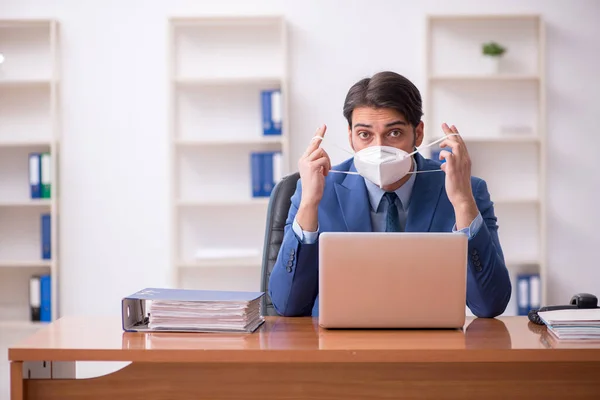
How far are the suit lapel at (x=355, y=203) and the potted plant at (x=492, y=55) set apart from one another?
236cm

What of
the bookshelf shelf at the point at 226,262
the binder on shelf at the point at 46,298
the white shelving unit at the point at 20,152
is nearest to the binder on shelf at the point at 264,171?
the bookshelf shelf at the point at 226,262

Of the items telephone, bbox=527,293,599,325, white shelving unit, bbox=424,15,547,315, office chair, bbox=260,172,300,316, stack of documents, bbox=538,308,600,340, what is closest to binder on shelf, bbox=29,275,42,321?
office chair, bbox=260,172,300,316

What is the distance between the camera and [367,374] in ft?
4.58

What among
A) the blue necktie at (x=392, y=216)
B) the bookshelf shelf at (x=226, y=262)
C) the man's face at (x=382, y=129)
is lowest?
the bookshelf shelf at (x=226, y=262)

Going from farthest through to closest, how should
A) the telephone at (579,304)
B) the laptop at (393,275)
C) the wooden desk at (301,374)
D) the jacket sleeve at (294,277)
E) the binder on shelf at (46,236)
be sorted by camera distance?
the binder on shelf at (46,236), the jacket sleeve at (294,277), the telephone at (579,304), the laptop at (393,275), the wooden desk at (301,374)

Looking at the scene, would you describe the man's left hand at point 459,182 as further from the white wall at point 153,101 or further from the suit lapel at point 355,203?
the white wall at point 153,101

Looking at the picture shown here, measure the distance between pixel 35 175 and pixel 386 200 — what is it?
2.74m

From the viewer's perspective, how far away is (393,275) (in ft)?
4.87

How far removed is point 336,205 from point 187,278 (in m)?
2.35

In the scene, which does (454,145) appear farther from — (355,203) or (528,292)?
(528,292)

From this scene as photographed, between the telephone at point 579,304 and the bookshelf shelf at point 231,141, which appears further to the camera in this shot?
the bookshelf shelf at point 231,141

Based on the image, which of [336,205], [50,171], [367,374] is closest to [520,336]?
[367,374]

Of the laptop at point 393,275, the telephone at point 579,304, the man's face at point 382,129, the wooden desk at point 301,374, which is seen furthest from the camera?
the man's face at point 382,129

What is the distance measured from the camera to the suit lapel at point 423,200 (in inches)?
80.5
